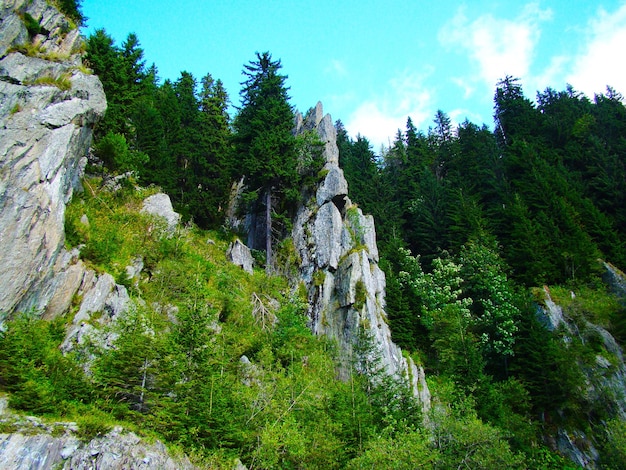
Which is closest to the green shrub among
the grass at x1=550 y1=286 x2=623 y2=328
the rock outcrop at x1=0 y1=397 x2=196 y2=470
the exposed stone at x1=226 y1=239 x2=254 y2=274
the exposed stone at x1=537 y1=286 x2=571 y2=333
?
the rock outcrop at x1=0 y1=397 x2=196 y2=470

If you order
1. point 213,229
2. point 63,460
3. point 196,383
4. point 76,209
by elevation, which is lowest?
point 63,460

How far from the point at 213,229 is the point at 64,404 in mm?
21204

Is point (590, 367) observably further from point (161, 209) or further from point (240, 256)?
point (161, 209)

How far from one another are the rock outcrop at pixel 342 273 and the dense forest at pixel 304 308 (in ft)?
4.16

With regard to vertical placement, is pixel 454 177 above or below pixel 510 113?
below

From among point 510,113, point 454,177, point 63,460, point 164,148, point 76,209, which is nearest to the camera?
point 63,460

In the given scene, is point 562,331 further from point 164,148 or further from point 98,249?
point 164,148

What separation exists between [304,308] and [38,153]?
1731cm

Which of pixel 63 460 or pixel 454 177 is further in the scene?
pixel 454 177

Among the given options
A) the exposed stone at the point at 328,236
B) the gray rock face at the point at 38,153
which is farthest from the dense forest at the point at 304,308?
the exposed stone at the point at 328,236

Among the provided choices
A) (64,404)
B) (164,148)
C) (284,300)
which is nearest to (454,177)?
(284,300)

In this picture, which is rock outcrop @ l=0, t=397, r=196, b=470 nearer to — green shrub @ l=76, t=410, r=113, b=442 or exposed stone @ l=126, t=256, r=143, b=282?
green shrub @ l=76, t=410, r=113, b=442

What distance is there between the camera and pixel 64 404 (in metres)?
11.8

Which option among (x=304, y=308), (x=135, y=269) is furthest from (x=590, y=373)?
(x=135, y=269)
